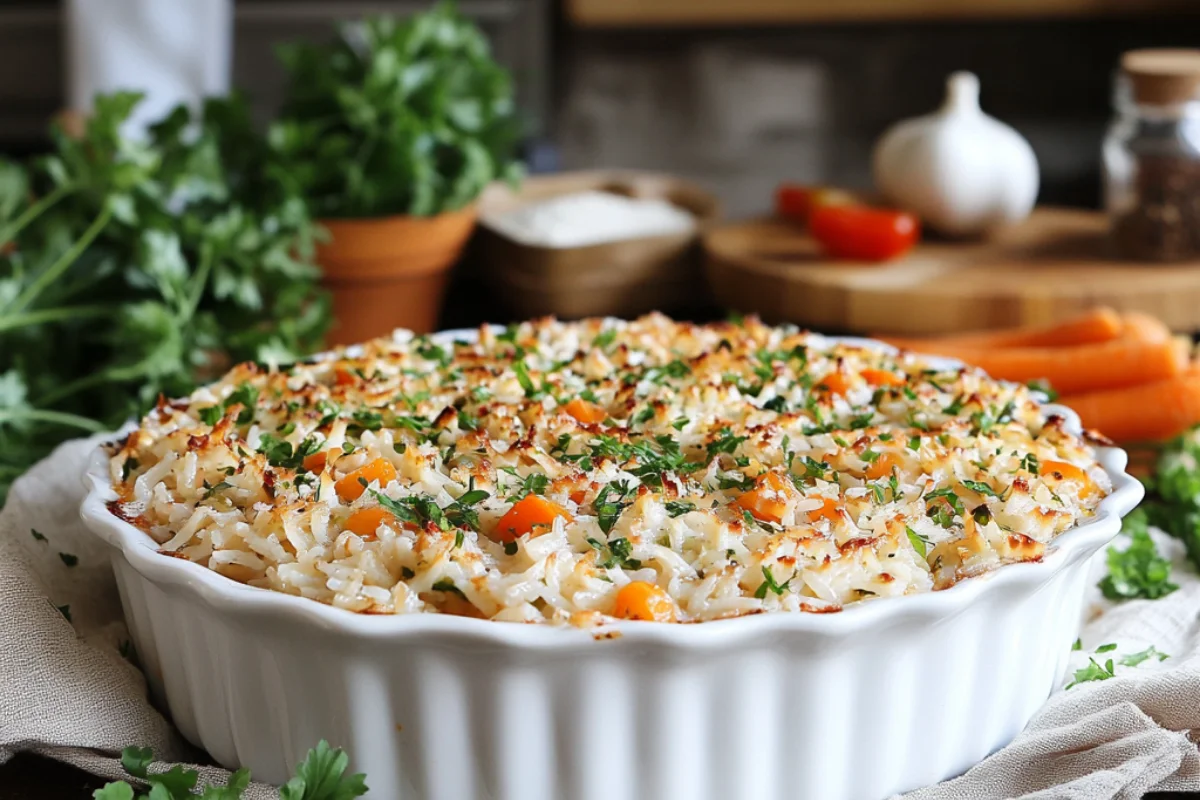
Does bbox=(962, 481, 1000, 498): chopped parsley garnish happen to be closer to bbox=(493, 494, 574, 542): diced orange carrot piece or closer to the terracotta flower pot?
bbox=(493, 494, 574, 542): diced orange carrot piece

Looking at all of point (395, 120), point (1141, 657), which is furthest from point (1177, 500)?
point (395, 120)

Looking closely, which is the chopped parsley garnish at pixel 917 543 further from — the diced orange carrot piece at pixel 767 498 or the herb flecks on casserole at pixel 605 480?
the diced orange carrot piece at pixel 767 498

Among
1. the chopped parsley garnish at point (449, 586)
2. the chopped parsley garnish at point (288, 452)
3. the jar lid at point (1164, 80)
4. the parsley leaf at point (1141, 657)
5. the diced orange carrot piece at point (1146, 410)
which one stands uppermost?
the jar lid at point (1164, 80)

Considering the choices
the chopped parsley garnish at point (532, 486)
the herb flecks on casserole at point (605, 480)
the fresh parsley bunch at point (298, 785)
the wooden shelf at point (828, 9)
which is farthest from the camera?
the wooden shelf at point (828, 9)

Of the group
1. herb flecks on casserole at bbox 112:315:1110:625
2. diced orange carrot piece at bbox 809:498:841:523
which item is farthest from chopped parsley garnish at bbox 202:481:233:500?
diced orange carrot piece at bbox 809:498:841:523

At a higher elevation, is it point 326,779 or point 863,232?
point 863,232

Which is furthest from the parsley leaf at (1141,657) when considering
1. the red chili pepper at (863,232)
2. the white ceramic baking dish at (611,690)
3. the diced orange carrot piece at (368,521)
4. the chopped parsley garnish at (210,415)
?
the red chili pepper at (863,232)

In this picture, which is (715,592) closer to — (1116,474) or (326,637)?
(326,637)

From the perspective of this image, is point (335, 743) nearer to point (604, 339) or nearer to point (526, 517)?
point (526, 517)

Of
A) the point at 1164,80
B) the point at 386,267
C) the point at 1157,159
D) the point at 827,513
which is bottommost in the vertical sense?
the point at 386,267
